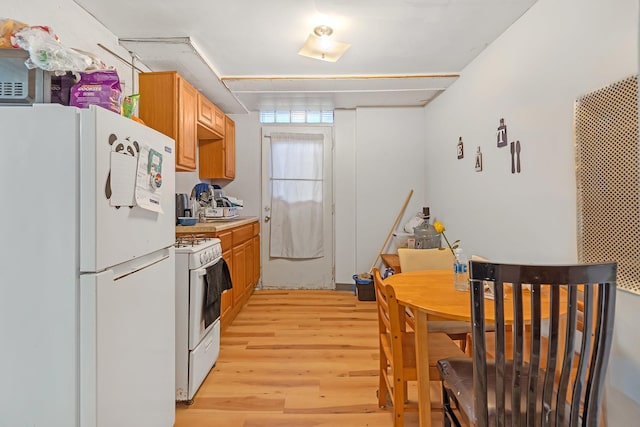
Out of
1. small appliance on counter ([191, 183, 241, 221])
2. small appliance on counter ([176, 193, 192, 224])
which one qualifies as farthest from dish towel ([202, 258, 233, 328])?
small appliance on counter ([191, 183, 241, 221])

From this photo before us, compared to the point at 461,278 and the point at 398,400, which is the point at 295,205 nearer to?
the point at 461,278

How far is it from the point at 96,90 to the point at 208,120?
2222 millimetres

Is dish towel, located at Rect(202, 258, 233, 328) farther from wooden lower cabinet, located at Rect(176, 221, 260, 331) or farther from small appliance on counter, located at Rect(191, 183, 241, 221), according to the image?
small appliance on counter, located at Rect(191, 183, 241, 221)

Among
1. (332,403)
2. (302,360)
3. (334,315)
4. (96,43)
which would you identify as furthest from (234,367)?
(96,43)

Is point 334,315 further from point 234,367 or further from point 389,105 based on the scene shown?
point 389,105

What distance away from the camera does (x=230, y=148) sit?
3996 millimetres

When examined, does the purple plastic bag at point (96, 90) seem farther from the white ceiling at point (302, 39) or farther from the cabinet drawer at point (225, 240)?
the cabinet drawer at point (225, 240)

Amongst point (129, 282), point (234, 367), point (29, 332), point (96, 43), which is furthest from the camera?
point (234, 367)

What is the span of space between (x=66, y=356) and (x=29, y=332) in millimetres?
138

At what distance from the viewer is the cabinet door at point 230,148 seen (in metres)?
3.83

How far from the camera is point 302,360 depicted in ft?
7.75

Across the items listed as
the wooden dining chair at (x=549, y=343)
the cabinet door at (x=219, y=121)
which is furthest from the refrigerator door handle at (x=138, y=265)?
the cabinet door at (x=219, y=121)

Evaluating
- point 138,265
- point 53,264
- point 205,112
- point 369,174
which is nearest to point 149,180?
point 138,265

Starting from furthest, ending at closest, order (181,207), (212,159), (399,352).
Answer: (212,159)
(181,207)
(399,352)
